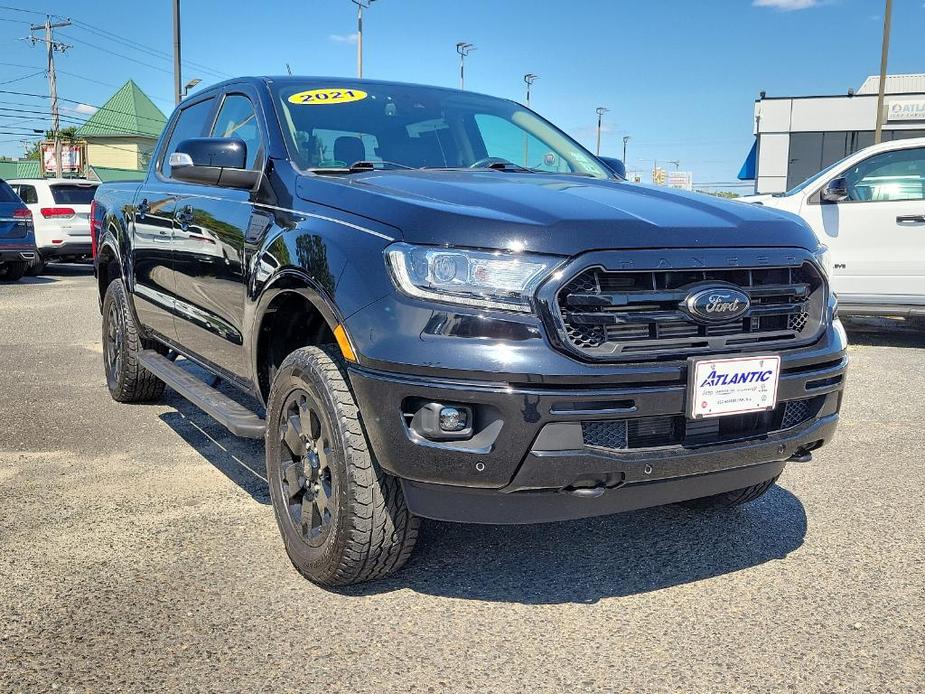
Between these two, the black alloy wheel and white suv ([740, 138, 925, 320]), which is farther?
white suv ([740, 138, 925, 320])

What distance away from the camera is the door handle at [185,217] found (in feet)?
13.6

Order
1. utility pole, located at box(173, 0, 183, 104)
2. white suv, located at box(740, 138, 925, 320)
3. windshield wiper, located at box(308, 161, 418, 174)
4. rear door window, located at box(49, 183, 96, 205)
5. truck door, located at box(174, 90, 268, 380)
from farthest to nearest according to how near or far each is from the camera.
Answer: utility pole, located at box(173, 0, 183, 104) < rear door window, located at box(49, 183, 96, 205) < white suv, located at box(740, 138, 925, 320) < truck door, located at box(174, 90, 268, 380) < windshield wiper, located at box(308, 161, 418, 174)

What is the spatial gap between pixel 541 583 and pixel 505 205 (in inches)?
51.3

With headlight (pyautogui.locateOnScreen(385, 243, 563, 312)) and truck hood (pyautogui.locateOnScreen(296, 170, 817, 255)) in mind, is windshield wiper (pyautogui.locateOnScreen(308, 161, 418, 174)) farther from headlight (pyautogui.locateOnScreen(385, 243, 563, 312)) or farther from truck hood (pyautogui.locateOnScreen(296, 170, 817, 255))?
headlight (pyautogui.locateOnScreen(385, 243, 563, 312))

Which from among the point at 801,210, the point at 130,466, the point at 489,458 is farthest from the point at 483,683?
the point at 801,210

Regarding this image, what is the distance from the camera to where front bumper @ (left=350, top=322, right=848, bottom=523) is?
2475 mm

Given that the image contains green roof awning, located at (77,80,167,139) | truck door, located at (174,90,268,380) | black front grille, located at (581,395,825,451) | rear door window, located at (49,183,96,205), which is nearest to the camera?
black front grille, located at (581,395,825,451)

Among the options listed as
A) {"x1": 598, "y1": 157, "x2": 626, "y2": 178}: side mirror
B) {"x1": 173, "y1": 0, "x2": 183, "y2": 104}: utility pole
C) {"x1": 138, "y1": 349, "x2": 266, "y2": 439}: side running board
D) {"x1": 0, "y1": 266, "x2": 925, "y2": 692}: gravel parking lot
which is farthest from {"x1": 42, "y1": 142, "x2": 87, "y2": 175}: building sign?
{"x1": 0, "y1": 266, "x2": 925, "y2": 692}: gravel parking lot

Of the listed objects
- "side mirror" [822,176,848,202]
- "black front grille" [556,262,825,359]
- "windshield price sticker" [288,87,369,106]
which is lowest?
"black front grille" [556,262,825,359]

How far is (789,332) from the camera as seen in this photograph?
9.45 ft

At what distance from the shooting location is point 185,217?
Result: 420 centimetres

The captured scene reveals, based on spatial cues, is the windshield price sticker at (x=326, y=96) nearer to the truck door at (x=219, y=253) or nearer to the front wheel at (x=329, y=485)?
the truck door at (x=219, y=253)

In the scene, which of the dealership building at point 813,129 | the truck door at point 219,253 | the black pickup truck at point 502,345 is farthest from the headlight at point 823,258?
the dealership building at point 813,129

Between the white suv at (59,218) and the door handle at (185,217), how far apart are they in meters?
12.7
